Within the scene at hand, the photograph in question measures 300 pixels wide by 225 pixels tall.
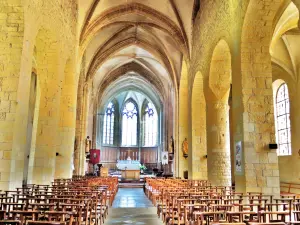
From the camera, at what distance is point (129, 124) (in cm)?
3838

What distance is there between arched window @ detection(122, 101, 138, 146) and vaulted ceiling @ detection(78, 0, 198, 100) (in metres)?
10.7

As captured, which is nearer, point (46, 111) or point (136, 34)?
point (46, 111)

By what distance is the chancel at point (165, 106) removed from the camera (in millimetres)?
6848

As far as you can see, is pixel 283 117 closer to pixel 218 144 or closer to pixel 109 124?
pixel 218 144

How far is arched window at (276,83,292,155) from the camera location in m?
16.5

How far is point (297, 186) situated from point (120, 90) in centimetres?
2370

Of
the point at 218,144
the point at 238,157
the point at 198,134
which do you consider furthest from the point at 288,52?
the point at 238,157

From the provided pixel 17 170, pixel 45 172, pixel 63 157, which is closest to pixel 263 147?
pixel 17 170

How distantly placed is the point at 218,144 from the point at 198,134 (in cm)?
334

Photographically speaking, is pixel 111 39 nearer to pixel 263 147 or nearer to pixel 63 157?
pixel 63 157

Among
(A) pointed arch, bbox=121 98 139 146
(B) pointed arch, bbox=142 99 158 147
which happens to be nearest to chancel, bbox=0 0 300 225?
(B) pointed arch, bbox=142 99 158 147

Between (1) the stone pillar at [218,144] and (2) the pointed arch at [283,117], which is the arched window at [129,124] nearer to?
(2) the pointed arch at [283,117]

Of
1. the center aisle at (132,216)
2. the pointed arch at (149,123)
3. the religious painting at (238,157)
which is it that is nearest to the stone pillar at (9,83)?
the center aisle at (132,216)

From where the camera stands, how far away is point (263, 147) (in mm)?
8336
